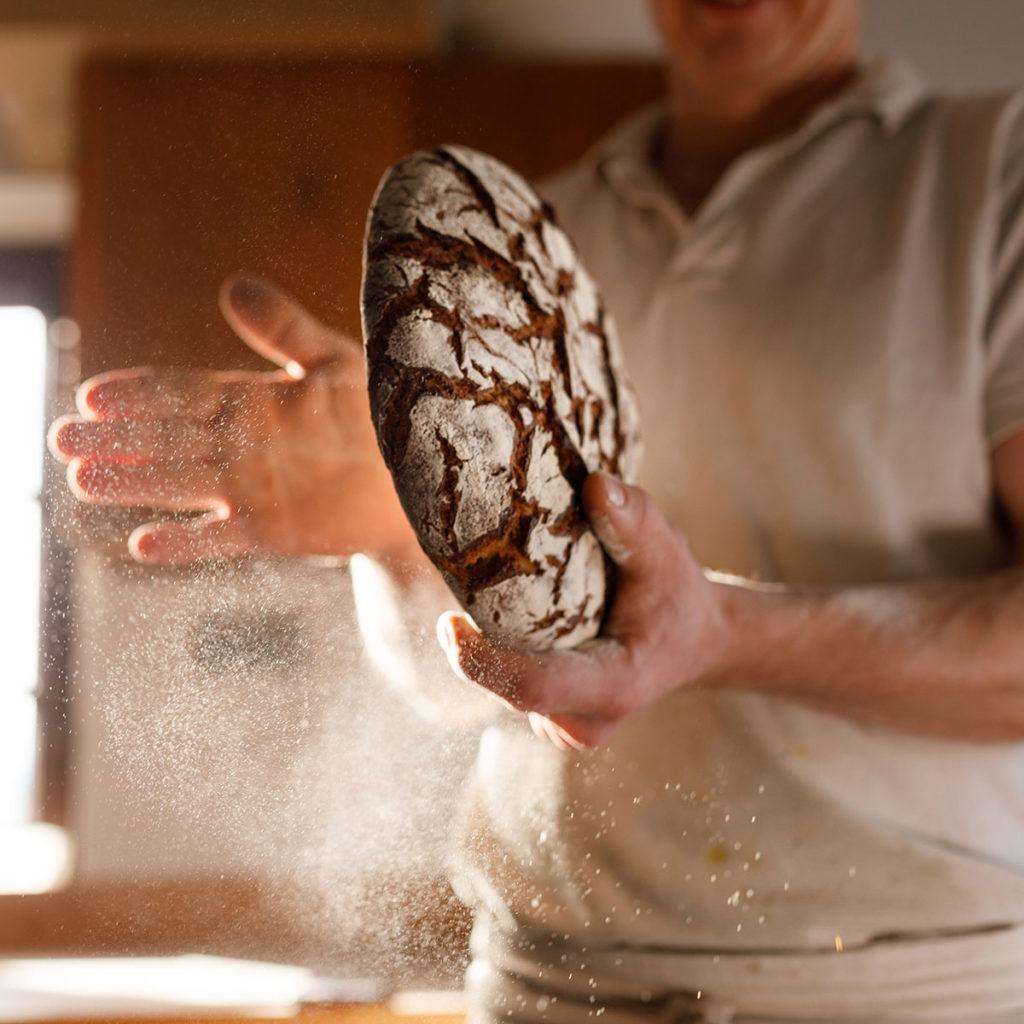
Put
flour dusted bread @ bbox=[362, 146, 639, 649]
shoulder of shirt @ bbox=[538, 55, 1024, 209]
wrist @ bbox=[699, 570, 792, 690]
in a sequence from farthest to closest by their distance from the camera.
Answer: shoulder of shirt @ bbox=[538, 55, 1024, 209] → wrist @ bbox=[699, 570, 792, 690] → flour dusted bread @ bbox=[362, 146, 639, 649]

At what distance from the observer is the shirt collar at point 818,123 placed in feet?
1.81

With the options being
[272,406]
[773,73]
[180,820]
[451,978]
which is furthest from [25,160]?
[773,73]

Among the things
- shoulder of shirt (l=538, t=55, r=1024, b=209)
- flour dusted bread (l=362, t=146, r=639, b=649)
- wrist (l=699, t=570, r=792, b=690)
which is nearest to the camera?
flour dusted bread (l=362, t=146, r=639, b=649)

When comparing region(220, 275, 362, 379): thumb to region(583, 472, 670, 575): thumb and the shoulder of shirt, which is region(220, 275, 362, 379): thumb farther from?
the shoulder of shirt

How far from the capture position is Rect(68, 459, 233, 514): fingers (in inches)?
11.6

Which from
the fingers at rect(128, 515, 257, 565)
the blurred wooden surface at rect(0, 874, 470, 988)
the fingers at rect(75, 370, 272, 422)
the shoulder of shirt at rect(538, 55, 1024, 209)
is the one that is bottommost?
the blurred wooden surface at rect(0, 874, 470, 988)

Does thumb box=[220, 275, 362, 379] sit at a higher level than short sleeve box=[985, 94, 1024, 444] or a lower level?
lower

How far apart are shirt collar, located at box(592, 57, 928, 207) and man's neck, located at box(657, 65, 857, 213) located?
0.02m

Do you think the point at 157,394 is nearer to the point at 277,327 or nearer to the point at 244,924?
the point at 277,327

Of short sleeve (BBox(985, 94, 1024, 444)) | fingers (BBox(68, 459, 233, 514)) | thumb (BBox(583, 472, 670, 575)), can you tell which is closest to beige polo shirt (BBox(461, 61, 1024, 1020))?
short sleeve (BBox(985, 94, 1024, 444))

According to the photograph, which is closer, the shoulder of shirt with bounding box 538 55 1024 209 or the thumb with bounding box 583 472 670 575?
the thumb with bounding box 583 472 670 575

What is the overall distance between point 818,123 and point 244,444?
43cm

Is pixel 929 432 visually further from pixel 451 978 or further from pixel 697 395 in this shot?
pixel 451 978

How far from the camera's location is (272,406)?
0.30 metres
